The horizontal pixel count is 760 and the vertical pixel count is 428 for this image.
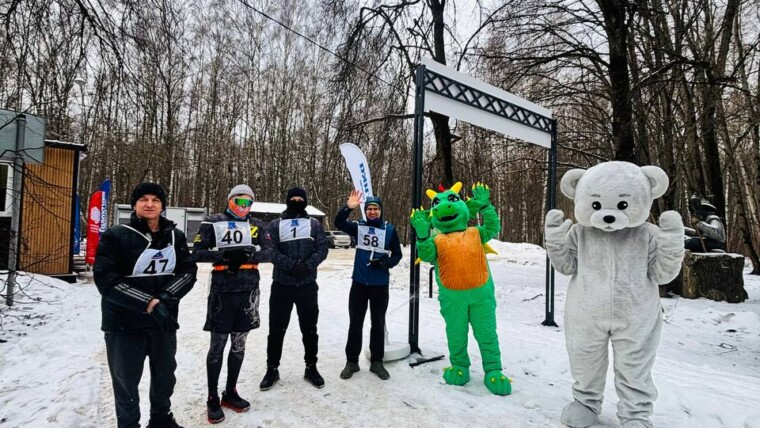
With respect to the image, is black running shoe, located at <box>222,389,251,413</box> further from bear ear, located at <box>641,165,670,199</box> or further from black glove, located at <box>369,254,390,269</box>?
bear ear, located at <box>641,165,670,199</box>

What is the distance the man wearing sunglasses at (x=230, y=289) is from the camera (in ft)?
9.82

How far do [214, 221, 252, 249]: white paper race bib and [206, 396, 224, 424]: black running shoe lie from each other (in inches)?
45.7

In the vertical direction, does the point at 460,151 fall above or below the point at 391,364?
above

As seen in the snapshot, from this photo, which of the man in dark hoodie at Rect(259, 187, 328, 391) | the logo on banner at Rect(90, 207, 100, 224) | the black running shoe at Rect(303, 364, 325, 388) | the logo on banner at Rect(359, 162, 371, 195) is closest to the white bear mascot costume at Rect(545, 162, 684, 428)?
the black running shoe at Rect(303, 364, 325, 388)

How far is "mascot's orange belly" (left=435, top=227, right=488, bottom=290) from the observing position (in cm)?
342

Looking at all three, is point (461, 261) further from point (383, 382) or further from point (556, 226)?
point (383, 382)

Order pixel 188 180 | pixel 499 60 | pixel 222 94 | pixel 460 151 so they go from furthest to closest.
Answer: pixel 188 180 < pixel 222 94 < pixel 460 151 < pixel 499 60

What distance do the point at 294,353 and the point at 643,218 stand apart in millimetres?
3642

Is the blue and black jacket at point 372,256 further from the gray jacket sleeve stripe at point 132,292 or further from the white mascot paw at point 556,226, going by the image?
the gray jacket sleeve stripe at point 132,292

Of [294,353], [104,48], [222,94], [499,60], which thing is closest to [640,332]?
[294,353]

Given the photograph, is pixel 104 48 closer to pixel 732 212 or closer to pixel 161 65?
pixel 161 65

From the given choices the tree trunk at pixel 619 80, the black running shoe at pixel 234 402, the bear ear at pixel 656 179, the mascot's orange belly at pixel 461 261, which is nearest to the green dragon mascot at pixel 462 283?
the mascot's orange belly at pixel 461 261

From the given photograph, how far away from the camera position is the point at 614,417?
9.68ft

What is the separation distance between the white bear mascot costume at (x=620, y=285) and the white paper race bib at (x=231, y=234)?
2593 millimetres
